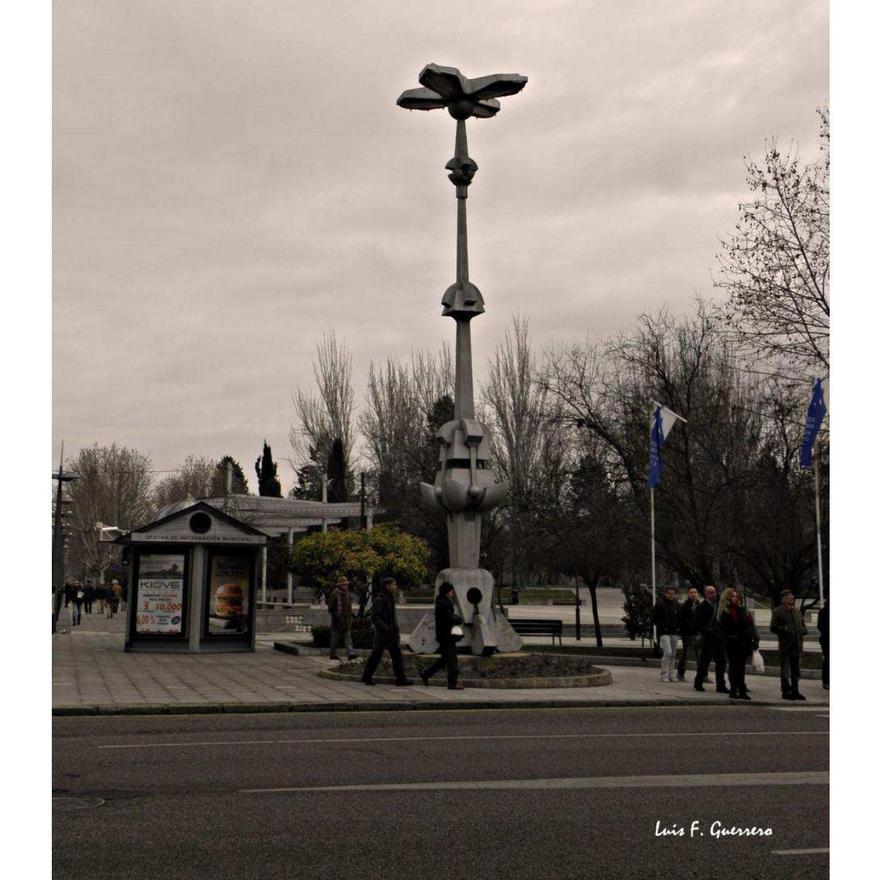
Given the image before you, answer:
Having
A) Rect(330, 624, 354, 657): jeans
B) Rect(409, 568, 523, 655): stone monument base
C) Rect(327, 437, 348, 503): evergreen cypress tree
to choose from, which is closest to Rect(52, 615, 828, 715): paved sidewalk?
Rect(330, 624, 354, 657): jeans

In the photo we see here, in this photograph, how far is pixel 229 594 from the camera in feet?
84.8

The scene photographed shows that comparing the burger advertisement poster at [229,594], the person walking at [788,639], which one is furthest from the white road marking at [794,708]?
the burger advertisement poster at [229,594]

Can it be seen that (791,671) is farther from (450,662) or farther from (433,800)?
(433,800)

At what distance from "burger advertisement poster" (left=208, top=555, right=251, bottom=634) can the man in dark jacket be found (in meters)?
11.5

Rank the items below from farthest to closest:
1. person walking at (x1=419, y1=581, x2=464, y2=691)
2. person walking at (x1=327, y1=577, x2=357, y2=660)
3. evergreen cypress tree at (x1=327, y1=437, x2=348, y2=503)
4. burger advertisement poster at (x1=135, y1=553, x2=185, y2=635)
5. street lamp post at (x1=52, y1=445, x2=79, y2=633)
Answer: evergreen cypress tree at (x1=327, y1=437, x2=348, y2=503), street lamp post at (x1=52, y1=445, x2=79, y2=633), burger advertisement poster at (x1=135, y1=553, x2=185, y2=635), person walking at (x1=327, y1=577, x2=357, y2=660), person walking at (x1=419, y1=581, x2=464, y2=691)

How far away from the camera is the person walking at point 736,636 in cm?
1697

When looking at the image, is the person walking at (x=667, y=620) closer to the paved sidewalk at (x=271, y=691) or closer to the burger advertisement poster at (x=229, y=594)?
the paved sidewalk at (x=271, y=691)

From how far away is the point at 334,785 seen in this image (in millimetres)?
8453

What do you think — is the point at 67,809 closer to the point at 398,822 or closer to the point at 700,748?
the point at 398,822

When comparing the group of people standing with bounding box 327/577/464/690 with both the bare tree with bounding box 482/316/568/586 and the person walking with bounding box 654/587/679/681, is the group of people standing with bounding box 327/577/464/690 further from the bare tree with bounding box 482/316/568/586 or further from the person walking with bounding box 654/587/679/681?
the bare tree with bounding box 482/316/568/586

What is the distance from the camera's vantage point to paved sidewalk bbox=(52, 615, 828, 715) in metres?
14.4

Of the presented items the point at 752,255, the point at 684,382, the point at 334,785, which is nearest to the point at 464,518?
the point at 752,255

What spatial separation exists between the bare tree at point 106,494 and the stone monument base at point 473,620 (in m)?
57.2

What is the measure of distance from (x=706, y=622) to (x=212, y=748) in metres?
10.1
